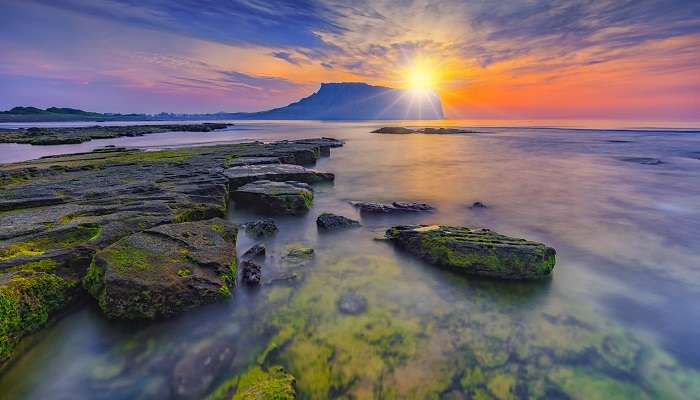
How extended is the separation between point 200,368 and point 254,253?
3232mm

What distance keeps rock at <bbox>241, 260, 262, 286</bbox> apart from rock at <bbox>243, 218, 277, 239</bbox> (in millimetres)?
1842

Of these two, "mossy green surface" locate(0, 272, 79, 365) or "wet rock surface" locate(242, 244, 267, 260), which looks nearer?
"mossy green surface" locate(0, 272, 79, 365)

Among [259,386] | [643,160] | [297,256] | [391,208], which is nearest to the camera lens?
[259,386]

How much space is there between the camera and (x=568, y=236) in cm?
901

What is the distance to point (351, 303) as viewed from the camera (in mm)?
5652

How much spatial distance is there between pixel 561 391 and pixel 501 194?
11.5m

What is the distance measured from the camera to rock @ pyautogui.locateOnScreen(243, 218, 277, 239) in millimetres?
8586

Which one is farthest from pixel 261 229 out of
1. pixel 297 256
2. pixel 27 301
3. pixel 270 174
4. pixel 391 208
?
pixel 270 174

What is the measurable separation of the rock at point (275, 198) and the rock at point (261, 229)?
1510 millimetres

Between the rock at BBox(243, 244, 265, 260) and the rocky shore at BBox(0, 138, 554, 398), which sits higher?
the rocky shore at BBox(0, 138, 554, 398)

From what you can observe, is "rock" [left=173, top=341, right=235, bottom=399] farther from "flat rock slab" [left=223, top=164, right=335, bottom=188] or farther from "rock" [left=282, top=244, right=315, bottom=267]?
"flat rock slab" [left=223, top=164, right=335, bottom=188]

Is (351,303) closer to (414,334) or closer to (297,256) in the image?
(414,334)

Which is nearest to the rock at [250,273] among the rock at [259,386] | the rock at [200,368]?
the rock at [200,368]

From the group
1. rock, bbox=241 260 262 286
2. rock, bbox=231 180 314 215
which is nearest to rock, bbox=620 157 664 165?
rock, bbox=231 180 314 215
